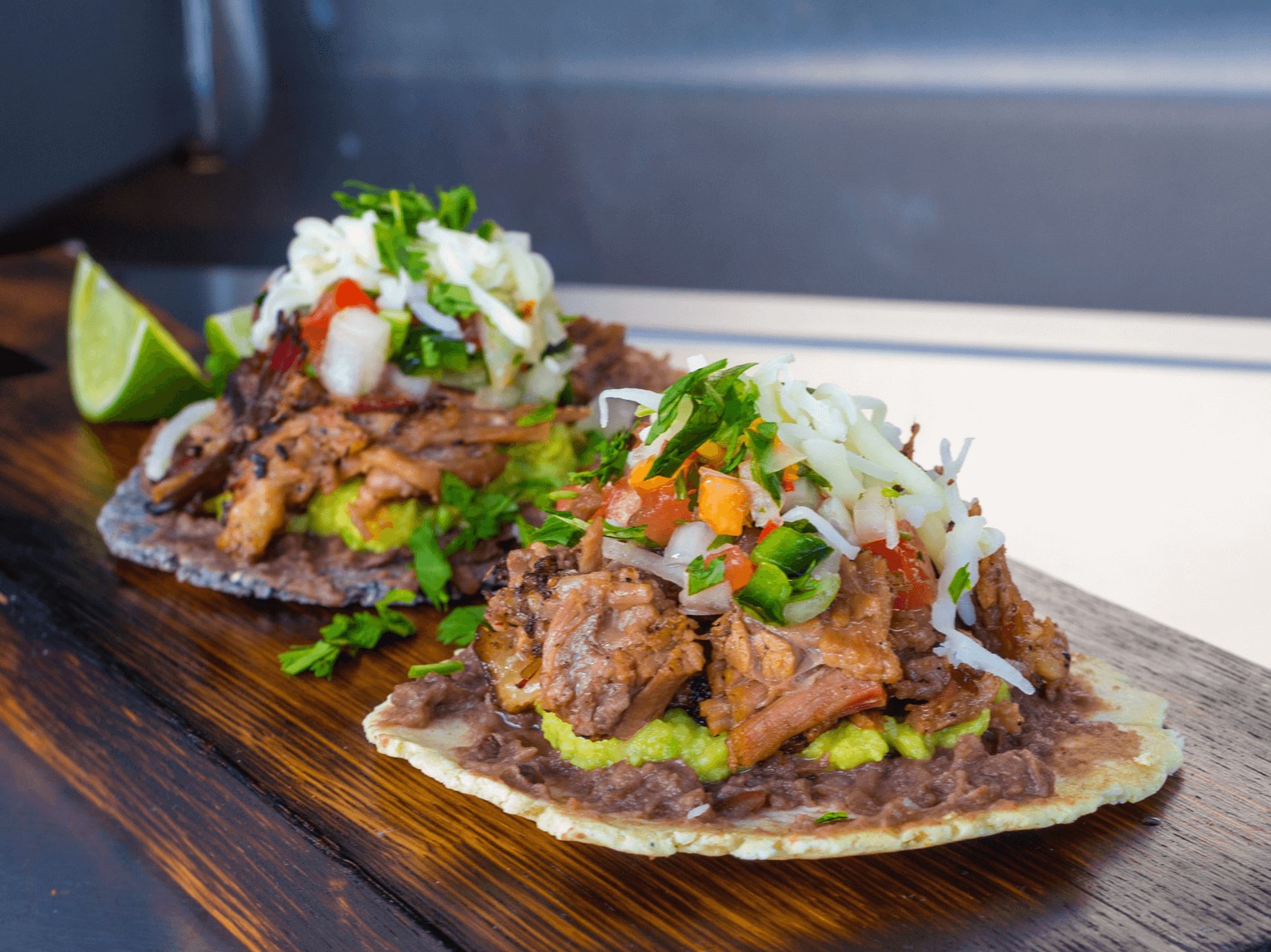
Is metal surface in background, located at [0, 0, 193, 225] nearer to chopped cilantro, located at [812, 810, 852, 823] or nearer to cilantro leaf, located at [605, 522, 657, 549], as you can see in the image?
cilantro leaf, located at [605, 522, 657, 549]

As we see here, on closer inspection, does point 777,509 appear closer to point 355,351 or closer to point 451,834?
point 451,834

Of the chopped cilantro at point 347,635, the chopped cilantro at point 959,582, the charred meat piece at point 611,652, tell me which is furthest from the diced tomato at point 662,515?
the chopped cilantro at point 347,635

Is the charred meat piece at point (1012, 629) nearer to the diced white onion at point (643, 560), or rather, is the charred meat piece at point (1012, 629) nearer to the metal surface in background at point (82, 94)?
the diced white onion at point (643, 560)

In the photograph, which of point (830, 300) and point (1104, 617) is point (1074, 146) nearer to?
point (830, 300)

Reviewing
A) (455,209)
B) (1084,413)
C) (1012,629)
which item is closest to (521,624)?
(1012,629)

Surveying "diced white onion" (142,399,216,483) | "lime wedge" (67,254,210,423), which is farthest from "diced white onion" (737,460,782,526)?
"lime wedge" (67,254,210,423)

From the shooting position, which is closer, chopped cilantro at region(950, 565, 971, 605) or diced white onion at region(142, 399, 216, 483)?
chopped cilantro at region(950, 565, 971, 605)
